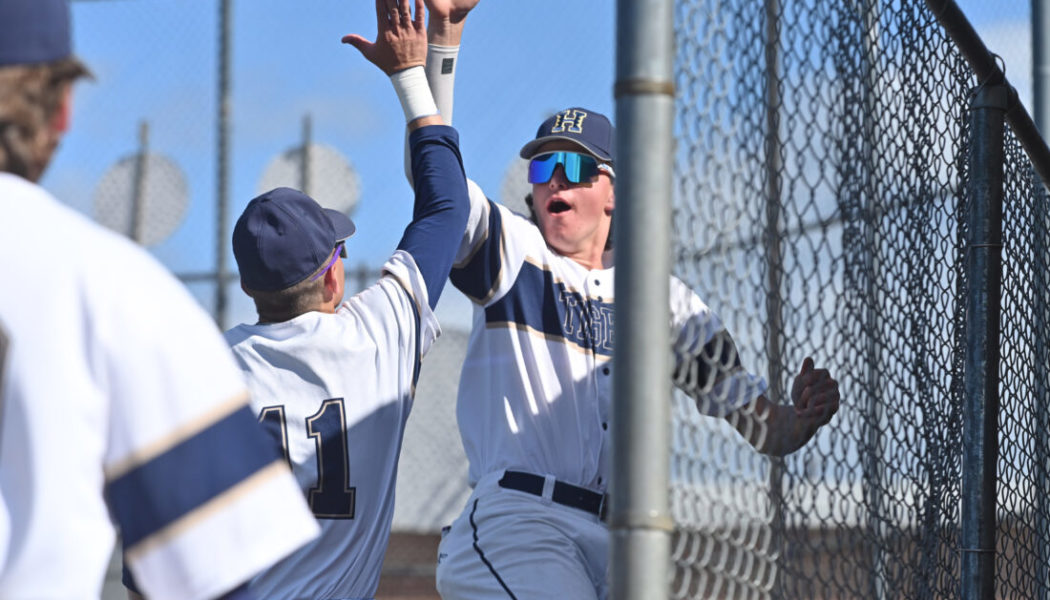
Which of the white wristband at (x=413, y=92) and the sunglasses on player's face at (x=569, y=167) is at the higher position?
the white wristband at (x=413, y=92)

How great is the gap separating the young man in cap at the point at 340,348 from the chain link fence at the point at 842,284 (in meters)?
0.83

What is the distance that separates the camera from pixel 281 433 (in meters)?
2.95

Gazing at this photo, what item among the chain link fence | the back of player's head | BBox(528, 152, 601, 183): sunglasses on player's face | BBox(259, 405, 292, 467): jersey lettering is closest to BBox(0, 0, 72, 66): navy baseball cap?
the back of player's head

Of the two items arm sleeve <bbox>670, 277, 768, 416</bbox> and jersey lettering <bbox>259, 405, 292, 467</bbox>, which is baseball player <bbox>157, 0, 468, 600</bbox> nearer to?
jersey lettering <bbox>259, 405, 292, 467</bbox>

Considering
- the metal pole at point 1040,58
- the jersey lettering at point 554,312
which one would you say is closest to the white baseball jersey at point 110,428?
the jersey lettering at point 554,312

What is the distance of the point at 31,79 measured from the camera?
1370mm

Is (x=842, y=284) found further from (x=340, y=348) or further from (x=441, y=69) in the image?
(x=441, y=69)

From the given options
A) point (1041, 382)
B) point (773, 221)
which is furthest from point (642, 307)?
point (1041, 382)

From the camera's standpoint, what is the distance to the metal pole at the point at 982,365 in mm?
3000

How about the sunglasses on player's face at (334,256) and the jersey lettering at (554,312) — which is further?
the jersey lettering at (554,312)

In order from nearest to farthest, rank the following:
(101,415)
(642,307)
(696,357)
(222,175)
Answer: (101,415) → (642,307) → (696,357) → (222,175)

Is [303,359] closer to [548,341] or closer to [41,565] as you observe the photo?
[548,341]

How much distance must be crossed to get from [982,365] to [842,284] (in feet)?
2.16

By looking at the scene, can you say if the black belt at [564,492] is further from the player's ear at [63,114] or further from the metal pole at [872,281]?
the player's ear at [63,114]
